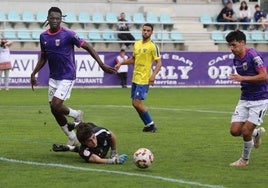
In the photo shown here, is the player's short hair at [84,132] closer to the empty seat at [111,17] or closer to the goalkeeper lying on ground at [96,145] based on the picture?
the goalkeeper lying on ground at [96,145]

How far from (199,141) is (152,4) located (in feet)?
95.7

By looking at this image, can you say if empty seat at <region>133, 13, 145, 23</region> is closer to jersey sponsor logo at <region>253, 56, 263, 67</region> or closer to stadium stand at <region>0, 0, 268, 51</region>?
stadium stand at <region>0, 0, 268, 51</region>

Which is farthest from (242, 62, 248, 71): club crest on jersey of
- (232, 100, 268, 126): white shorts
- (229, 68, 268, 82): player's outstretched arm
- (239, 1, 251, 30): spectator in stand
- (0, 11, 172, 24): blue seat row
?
(239, 1, 251, 30): spectator in stand

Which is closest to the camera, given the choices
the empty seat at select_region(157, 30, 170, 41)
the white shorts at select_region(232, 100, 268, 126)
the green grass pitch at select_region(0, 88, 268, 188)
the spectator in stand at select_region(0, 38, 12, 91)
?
the green grass pitch at select_region(0, 88, 268, 188)

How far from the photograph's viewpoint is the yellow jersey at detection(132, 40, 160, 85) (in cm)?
1845

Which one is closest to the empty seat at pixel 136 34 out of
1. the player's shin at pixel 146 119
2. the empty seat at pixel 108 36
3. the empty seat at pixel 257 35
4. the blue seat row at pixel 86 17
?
the empty seat at pixel 108 36

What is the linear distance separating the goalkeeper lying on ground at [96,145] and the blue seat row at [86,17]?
82.4 feet

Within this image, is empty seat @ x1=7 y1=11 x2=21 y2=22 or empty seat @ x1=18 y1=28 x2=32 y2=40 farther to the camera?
empty seat @ x1=7 y1=11 x2=21 y2=22

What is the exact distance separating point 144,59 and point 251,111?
611 centimetres

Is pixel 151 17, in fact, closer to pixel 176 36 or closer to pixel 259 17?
pixel 176 36

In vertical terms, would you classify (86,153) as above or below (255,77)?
below

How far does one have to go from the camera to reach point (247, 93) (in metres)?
12.8

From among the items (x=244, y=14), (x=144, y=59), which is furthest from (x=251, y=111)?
(x=244, y=14)

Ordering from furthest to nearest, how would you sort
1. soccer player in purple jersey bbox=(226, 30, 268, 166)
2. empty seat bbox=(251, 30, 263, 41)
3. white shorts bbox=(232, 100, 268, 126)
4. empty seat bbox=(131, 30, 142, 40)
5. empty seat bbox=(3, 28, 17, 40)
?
empty seat bbox=(251, 30, 263, 41) → empty seat bbox=(131, 30, 142, 40) → empty seat bbox=(3, 28, 17, 40) → white shorts bbox=(232, 100, 268, 126) → soccer player in purple jersey bbox=(226, 30, 268, 166)
